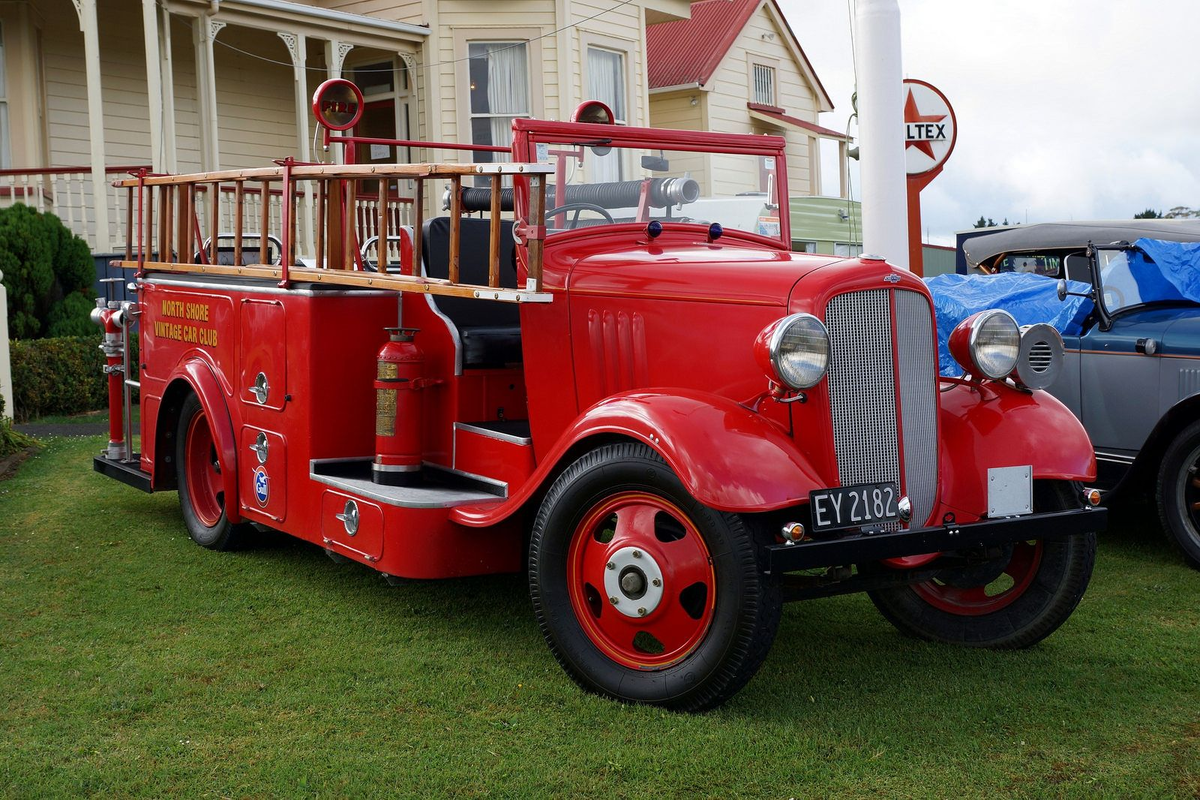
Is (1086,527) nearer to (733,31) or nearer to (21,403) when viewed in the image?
(21,403)

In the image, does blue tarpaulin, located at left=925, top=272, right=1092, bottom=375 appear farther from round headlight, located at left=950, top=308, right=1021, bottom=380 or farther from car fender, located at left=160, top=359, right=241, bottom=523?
car fender, located at left=160, top=359, right=241, bottom=523

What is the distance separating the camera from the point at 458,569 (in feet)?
15.0

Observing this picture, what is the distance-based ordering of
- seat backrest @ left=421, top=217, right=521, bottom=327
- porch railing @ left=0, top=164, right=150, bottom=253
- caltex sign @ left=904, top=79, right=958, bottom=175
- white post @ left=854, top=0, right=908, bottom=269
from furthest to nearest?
porch railing @ left=0, top=164, right=150, bottom=253, caltex sign @ left=904, top=79, right=958, bottom=175, white post @ left=854, top=0, right=908, bottom=269, seat backrest @ left=421, top=217, right=521, bottom=327

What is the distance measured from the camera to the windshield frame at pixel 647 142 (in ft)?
Answer: 15.0

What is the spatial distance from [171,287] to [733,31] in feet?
55.0

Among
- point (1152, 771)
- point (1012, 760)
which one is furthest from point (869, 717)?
point (1152, 771)

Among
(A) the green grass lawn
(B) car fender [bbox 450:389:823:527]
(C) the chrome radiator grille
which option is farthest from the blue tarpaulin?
(B) car fender [bbox 450:389:823:527]

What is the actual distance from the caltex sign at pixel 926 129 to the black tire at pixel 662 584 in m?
3.96

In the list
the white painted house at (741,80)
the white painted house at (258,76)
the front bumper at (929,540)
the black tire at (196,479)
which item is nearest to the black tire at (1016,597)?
the front bumper at (929,540)

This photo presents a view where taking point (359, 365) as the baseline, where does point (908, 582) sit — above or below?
below

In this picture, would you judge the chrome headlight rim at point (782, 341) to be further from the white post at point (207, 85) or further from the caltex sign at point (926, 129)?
the white post at point (207, 85)

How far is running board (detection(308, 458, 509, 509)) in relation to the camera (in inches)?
180

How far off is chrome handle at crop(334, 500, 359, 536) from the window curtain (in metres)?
11.1

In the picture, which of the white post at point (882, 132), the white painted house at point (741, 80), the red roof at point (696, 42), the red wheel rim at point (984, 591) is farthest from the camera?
the white painted house at point (741, 80)
